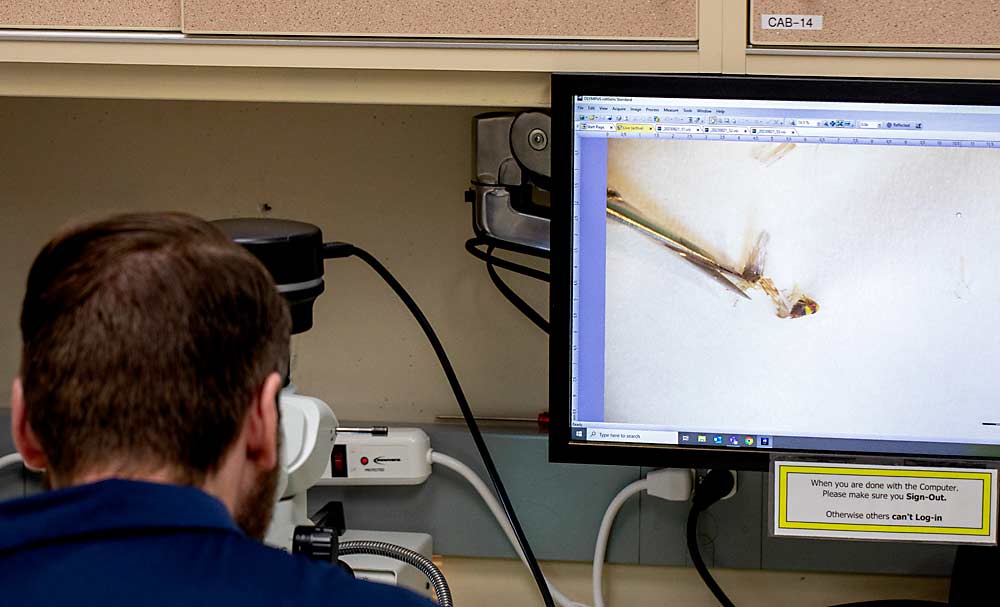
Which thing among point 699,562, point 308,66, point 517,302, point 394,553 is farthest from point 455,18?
point 699,562

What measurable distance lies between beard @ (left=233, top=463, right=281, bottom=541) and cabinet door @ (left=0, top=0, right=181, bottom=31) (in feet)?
1.34

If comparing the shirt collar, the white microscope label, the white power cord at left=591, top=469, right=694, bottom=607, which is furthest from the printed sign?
the shirt collar

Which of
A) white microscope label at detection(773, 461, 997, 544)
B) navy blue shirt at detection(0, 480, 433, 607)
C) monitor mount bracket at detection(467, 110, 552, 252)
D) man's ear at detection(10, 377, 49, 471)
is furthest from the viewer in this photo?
monitor mount bracket at detection(467, 110, 552, 252)

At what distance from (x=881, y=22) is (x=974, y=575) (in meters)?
0.52

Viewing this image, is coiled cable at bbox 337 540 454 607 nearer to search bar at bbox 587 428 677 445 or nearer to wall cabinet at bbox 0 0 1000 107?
search bar at bbox 587 428 677 445

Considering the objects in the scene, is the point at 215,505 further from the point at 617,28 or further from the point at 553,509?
the point at 553,509

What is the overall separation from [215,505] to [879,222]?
0.60 metres

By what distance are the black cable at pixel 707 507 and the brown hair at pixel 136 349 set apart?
61 centimetres

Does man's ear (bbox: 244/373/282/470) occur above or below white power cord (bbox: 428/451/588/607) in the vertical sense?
above

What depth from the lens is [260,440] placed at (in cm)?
67

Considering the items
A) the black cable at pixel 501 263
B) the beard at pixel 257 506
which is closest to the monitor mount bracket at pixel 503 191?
the black cable at pixel 501 263

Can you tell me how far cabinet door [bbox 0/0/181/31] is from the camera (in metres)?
0.90

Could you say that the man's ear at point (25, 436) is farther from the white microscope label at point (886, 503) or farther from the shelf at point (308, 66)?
the white microscope label at point (886, 503)

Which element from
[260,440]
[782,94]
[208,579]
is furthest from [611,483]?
[208,579]
